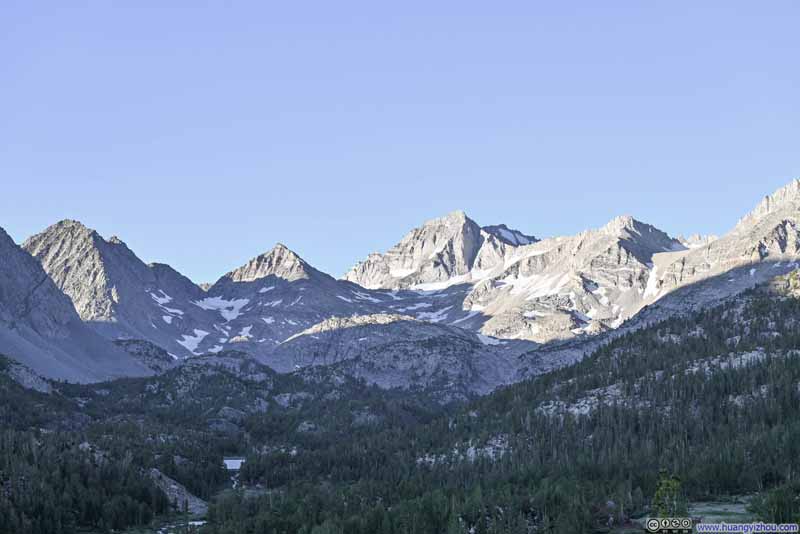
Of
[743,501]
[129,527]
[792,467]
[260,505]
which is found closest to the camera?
[743,501]

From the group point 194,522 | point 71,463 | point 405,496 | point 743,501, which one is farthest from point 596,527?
point 71,463

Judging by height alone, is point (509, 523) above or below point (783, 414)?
below

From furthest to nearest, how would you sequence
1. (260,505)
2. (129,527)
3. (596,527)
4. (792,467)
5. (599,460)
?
(599,460) → (260,505) → (129,527) → (792,467) → (596,527)

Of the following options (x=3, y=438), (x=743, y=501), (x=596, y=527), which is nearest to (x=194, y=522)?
(x=3, y=438)

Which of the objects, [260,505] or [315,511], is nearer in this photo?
[315,511]

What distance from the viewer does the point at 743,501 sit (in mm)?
124500

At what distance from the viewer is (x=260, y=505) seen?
165750 millimetres

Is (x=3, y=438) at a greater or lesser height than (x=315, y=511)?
greater

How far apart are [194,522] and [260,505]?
40.8 feet

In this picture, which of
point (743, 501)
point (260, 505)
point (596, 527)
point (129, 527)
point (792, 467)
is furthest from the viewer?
point (260, 505)

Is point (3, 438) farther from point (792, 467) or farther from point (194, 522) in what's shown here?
point (792, 467)

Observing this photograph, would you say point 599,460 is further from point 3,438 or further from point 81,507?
point 3,438

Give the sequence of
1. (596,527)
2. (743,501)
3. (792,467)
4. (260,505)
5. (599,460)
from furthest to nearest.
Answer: (599,460)
(260,505)
(792,467)
(743,501)
(596,527)

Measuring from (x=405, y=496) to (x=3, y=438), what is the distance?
78.3 meters
